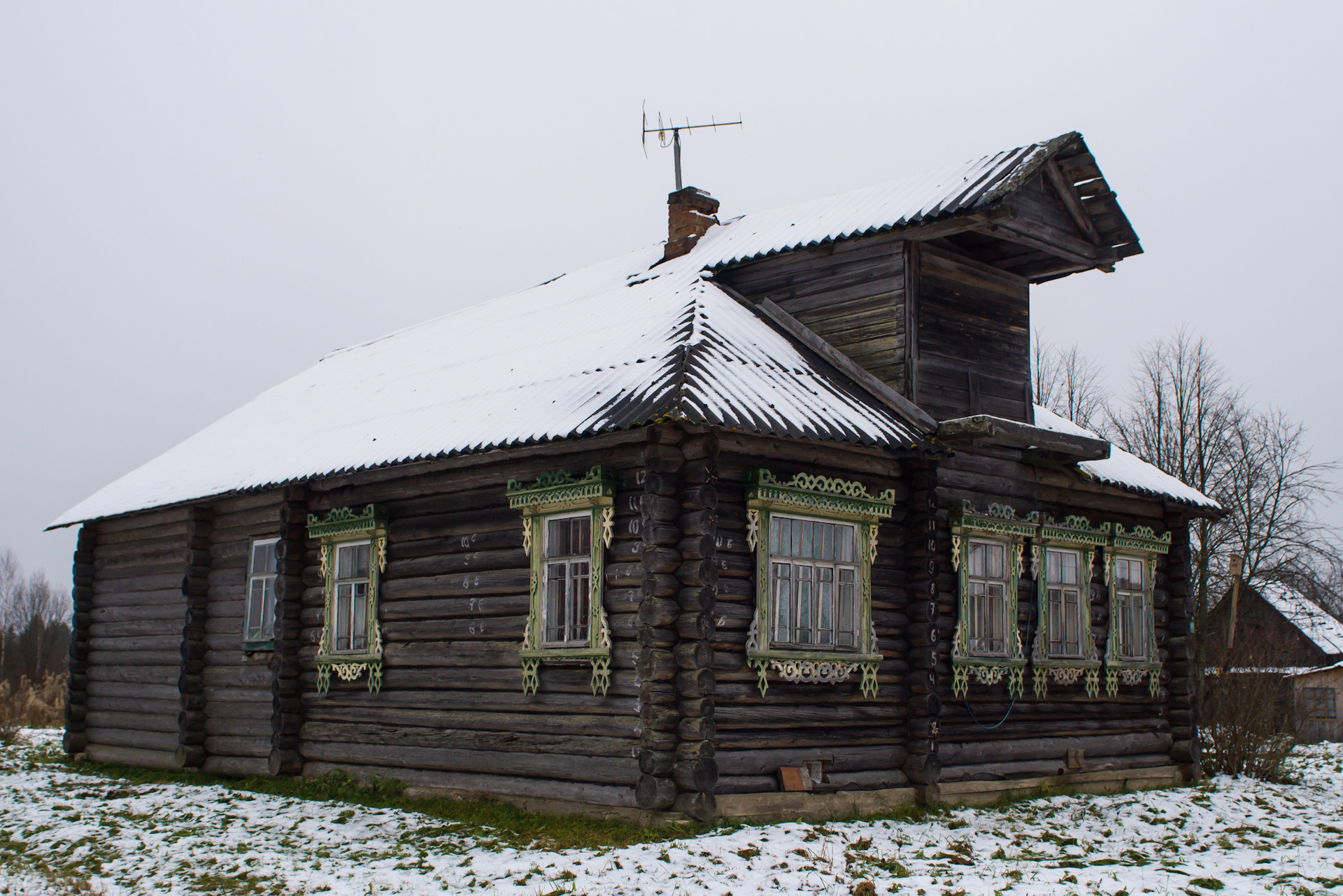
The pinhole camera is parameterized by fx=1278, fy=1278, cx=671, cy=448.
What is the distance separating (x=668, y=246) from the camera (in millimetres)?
16688

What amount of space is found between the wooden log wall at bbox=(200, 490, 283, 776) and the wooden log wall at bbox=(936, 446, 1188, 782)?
783 centimetres

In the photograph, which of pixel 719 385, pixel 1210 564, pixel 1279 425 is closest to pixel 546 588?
pixel 719 385

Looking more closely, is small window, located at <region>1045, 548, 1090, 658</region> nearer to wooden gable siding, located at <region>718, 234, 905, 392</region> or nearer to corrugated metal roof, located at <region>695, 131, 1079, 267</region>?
wooden gable siding, located at <region>718, 234, 905, 392</region>

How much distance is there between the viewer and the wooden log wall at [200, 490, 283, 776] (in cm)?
1533

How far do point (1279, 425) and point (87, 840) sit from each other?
1085 inches

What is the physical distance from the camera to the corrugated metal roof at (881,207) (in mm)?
13000

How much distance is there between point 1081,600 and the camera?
14859mm

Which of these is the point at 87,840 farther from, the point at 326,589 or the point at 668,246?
the point at 668,246

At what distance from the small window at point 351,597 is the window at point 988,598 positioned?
6489mm

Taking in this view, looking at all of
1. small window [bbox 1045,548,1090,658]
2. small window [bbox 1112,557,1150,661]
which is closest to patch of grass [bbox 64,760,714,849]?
small window [bbox 1045,548,1090,658]

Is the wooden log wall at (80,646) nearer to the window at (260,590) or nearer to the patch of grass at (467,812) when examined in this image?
the patch of grass at (467,812)

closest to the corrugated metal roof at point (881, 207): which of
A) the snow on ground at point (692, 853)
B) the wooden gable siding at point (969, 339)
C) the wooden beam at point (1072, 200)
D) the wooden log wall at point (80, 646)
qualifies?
the wooden beam at point (1072, 200)

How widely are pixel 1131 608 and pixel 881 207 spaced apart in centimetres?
594

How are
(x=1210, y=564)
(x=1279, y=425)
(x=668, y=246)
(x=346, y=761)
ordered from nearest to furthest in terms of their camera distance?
(x=346, y=761) < (x=668, y=246) < (x=1210, y=564) < (x=1279, y=425)
